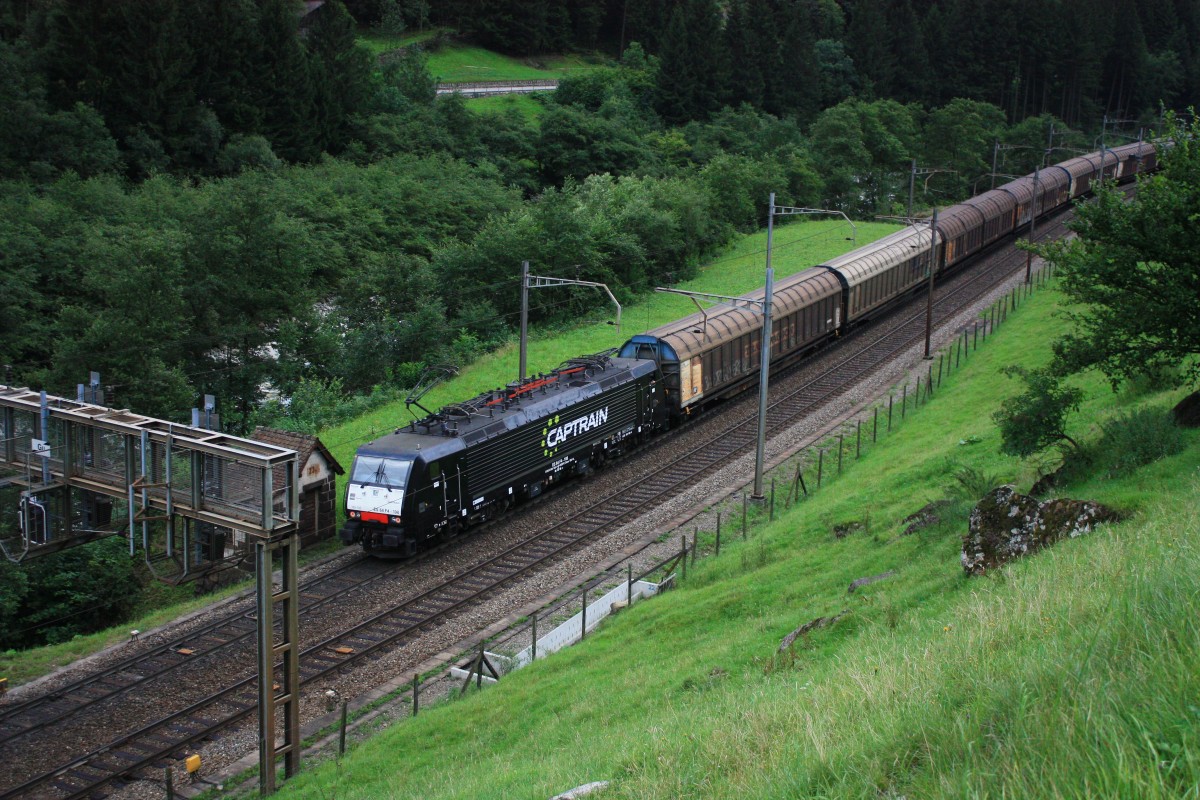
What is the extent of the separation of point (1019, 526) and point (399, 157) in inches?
2618

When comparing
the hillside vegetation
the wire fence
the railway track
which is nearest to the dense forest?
the hillside vegetation

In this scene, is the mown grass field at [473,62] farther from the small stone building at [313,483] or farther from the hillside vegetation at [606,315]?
the small stone building at [313,483]

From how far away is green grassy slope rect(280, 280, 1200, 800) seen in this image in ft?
21.3

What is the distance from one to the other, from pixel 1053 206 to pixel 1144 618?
6836 cm

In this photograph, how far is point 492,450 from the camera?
2777 centimetres

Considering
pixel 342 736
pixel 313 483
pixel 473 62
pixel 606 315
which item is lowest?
pixel 342 736

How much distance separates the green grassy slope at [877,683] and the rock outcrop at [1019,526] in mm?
492

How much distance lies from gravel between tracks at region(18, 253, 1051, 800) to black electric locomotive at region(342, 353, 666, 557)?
0.82 meters

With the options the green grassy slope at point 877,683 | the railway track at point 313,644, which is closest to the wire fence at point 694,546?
the green grassy slope at point 877,683

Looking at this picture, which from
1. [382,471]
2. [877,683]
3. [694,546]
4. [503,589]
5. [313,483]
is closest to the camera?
[877,683]

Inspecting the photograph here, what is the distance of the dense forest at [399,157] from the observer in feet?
137

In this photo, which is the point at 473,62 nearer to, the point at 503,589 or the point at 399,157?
the point at 399,157

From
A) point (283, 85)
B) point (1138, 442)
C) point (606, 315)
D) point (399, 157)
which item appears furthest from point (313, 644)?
point (283, 85)

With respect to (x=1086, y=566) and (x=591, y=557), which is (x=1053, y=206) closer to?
(x=591, y=557)
